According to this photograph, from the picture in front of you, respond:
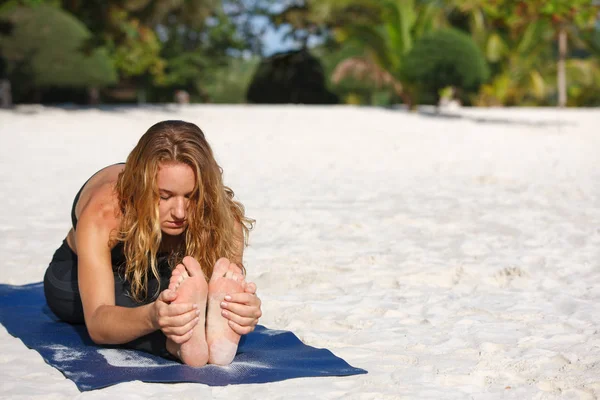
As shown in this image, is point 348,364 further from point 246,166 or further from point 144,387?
point 246,166

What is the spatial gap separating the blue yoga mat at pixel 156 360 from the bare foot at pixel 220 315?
0.08 metres

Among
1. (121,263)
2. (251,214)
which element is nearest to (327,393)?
(121,263)

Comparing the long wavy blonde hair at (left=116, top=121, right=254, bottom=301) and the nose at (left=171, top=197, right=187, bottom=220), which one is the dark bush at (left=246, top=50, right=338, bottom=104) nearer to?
the long wavy blonde hair at (left=116, top=121, right=254, bottom=301)

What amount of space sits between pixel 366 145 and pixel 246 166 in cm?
396

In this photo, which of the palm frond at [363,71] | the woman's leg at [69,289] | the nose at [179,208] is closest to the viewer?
the nose at [179,208]

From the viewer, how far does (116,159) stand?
1167 centimetres

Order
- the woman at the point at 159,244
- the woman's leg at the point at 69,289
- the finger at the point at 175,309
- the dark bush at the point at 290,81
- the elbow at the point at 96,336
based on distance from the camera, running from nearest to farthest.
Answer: the finger at the point at 175,309
the woman at the point at 159,244
the elbow at the point at 96,336
the woman's leg at the point at 69,289
the dark bush at the point at 290,81

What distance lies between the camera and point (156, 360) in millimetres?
3496

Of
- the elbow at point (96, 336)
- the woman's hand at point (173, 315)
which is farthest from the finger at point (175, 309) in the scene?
the elbow at point (96, 336)

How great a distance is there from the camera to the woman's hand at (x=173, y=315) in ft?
10.1

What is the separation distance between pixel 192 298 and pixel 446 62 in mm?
19071

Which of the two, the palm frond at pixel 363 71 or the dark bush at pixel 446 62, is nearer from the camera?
the dark bush at pixel 446 62

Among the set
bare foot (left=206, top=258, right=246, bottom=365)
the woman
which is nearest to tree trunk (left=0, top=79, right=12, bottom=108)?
the woman

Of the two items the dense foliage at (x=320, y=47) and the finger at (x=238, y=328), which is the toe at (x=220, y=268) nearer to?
the finger at (x=238, y=328)
